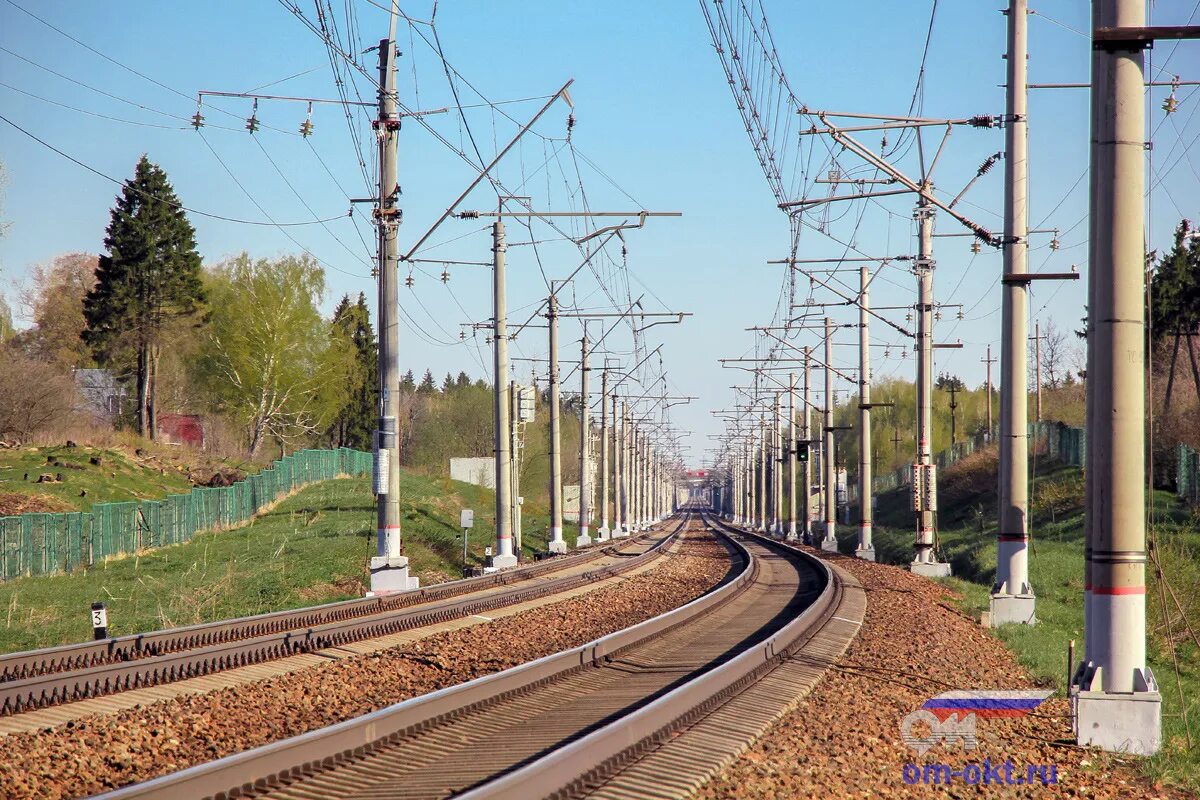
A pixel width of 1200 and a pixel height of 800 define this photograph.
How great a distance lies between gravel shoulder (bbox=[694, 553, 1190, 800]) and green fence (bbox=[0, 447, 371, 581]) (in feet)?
74.0

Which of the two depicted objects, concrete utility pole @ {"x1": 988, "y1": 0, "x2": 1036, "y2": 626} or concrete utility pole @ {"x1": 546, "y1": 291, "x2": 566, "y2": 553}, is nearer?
concrete utility pole @ {"x1": 988, "y1": 0, "x2": 1036, "y2": 626}

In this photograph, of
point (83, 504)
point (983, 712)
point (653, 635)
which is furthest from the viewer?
point (83, 504)

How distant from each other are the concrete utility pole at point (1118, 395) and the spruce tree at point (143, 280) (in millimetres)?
58005

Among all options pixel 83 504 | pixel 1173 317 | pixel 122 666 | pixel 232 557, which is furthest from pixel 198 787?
pixel 1173 317

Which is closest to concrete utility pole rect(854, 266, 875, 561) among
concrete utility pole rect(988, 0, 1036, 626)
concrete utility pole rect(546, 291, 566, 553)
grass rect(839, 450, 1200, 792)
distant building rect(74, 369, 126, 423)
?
grass rect(839, 450, 1200, 792)

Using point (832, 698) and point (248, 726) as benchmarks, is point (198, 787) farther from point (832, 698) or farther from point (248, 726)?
point (832, 698)

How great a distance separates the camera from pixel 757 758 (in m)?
8.64

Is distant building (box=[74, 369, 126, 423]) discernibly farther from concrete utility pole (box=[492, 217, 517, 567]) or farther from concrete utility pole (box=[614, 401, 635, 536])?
concrete utility pole (box=[492, 217, 517, 567])

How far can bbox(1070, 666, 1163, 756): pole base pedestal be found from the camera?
→ 32.7 ft

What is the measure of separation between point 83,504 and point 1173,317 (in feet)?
162

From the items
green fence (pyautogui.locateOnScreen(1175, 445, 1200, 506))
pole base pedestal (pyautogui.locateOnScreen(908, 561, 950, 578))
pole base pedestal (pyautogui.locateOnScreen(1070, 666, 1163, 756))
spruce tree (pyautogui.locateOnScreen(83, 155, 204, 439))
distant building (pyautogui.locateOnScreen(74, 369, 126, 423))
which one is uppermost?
spruce tree (pyautogui.locateOnScreen(83, 155, 204, 439))

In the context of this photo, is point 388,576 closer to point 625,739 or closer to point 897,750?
point 625,739

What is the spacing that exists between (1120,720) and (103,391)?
234 feet

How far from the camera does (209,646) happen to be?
43.8ft
